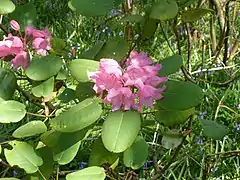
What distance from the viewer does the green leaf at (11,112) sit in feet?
3.88

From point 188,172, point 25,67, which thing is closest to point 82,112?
point 25,67

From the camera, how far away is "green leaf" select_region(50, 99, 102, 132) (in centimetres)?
109

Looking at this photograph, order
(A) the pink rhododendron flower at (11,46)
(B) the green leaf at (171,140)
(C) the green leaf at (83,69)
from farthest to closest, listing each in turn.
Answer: (B) the green leaf at (171,140) < (A) the pink rhododendron flower at (11,46) < (C) the green leaf at (83,69)

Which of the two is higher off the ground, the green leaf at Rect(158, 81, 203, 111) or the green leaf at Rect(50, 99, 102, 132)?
the green leaf at Rect(158, 81, 203, 111)

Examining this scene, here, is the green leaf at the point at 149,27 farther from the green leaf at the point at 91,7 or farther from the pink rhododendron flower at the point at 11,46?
the pink rhododendron flower at the point at 11,46

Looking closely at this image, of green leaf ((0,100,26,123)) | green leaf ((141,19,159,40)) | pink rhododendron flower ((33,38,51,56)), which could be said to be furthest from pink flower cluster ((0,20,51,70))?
green leaf ((141,19,159,40))

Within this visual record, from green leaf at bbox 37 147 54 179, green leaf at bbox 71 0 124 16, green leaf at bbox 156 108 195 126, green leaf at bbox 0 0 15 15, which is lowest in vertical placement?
green leaf at bbox 37 147 54 179

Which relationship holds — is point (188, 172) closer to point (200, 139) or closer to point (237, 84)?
point (200, 139)

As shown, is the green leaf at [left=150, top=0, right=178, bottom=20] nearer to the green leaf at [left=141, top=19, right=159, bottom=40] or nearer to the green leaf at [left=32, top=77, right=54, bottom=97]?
the green leaf at [left=141, top=19, right=159, bottom=40]

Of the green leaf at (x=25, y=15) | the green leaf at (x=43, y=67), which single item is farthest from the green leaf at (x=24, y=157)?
the green leaf at (x=25, y=15)

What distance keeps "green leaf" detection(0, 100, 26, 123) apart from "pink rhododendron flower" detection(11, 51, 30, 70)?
111 millimetres

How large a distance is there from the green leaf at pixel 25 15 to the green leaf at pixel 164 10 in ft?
1.28

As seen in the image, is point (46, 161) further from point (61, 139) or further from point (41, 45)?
point (41, 45)

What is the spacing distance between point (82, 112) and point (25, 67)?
273 mm
